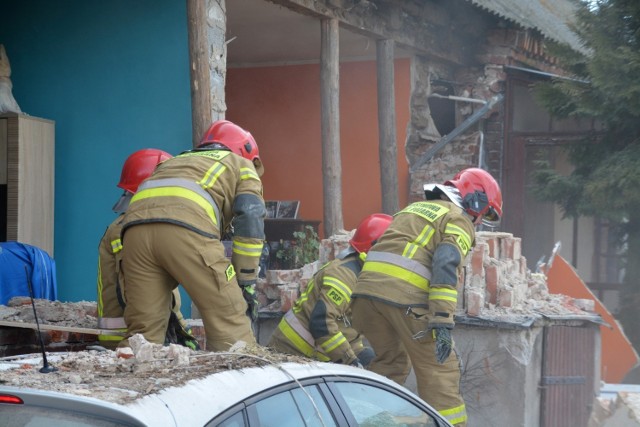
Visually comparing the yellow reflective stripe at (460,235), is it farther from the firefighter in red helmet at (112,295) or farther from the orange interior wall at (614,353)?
the orange interior wall at (614,353)

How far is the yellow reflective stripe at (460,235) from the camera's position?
5.72m

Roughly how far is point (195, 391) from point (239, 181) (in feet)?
8.48

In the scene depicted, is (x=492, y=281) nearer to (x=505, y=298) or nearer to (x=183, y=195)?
(x=505, y=298)

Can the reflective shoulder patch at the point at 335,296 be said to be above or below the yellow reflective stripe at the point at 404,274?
below

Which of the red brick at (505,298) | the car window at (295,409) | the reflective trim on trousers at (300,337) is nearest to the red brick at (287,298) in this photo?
the reflective trim on trousers at (300,337)

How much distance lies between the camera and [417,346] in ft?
19.0

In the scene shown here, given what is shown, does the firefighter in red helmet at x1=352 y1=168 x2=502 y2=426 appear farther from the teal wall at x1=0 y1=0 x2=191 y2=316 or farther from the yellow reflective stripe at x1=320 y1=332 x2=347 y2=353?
the teal wall at x1=0 y1=0 x2=191 y2=316

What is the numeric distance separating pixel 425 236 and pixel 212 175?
4.85 feet

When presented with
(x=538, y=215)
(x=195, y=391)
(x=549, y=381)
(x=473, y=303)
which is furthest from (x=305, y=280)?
(x=538, y=215)

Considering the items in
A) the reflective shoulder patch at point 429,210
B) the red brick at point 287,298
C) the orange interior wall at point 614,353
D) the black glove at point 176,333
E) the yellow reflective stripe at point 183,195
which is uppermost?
the yellow reflective stripe at point 183,195

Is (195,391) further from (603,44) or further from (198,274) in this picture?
(603,44)

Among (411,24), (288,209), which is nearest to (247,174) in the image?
(288,209)

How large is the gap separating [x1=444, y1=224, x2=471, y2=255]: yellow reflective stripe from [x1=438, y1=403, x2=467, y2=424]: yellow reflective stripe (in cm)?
94

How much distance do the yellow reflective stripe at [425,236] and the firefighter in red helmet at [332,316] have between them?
0.53 m
